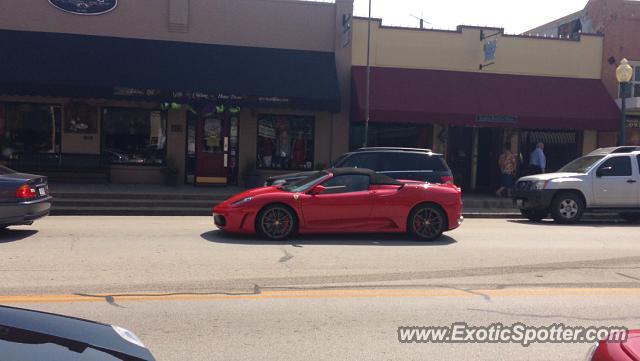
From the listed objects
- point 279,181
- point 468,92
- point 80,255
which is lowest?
point 80,255

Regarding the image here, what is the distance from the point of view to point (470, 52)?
1997cm

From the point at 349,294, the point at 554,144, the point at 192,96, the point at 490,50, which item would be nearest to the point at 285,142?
the point at 192,96

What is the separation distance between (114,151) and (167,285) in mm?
12502

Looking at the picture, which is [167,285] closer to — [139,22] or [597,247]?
[597,247]

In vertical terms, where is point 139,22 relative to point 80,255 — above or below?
above

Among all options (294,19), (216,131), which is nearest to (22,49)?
(216,131)

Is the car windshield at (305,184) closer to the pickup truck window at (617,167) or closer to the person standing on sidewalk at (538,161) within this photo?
the pickup truck window at (617,167)

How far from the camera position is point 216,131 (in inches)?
746

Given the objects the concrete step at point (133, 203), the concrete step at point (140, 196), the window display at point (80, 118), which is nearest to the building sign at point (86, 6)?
the window display at point (80, 118)

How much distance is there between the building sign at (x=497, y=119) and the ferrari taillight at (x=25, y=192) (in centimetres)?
1292

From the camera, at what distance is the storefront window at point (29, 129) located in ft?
58.6

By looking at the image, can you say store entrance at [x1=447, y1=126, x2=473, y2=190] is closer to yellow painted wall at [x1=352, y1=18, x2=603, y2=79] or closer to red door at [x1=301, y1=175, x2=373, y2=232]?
yellow painted wall at [x1=352, y1=18, x2=603, y2=79]

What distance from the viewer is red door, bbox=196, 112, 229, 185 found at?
61.6ft

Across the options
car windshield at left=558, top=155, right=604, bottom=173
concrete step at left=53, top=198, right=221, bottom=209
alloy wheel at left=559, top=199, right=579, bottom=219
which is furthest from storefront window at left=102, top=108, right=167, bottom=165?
car windshield at left=558, top=155, right=604, bottom=173
